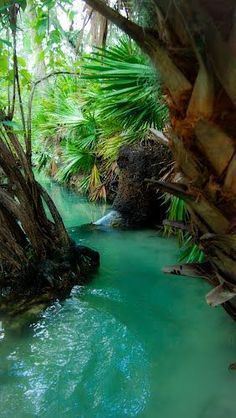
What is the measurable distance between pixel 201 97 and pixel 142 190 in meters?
3.29

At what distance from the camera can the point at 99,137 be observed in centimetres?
578

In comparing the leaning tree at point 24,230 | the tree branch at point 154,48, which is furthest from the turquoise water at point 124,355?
the tree branch at point 154,48

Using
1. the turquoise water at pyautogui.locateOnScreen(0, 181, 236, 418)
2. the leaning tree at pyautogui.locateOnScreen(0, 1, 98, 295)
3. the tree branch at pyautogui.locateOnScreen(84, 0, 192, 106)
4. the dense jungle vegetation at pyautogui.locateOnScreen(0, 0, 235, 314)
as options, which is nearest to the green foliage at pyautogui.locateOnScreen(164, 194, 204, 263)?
the dense jungle vegetation at pyautogui.locateOnScreen(0, 0, 235, 314)

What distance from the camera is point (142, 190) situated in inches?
175

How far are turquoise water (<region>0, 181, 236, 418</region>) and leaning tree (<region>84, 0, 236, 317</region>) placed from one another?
22.0 inches

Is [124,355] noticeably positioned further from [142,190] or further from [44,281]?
[142,190]

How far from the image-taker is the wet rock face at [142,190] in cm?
440

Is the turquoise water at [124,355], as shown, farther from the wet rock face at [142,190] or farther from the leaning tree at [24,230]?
the wet rock face at [142,190]

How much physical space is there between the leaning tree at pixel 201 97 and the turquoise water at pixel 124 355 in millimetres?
559

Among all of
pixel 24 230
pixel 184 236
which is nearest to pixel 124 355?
pixel 24 230

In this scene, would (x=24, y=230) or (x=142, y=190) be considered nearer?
(x=24, y=230)

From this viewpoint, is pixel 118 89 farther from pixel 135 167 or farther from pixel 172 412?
pixel 172 412

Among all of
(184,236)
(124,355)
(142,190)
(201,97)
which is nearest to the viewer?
(201,97)

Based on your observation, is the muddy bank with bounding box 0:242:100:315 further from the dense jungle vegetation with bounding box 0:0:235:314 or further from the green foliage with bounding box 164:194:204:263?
the green foliage with bounding box 164:194:204:263
